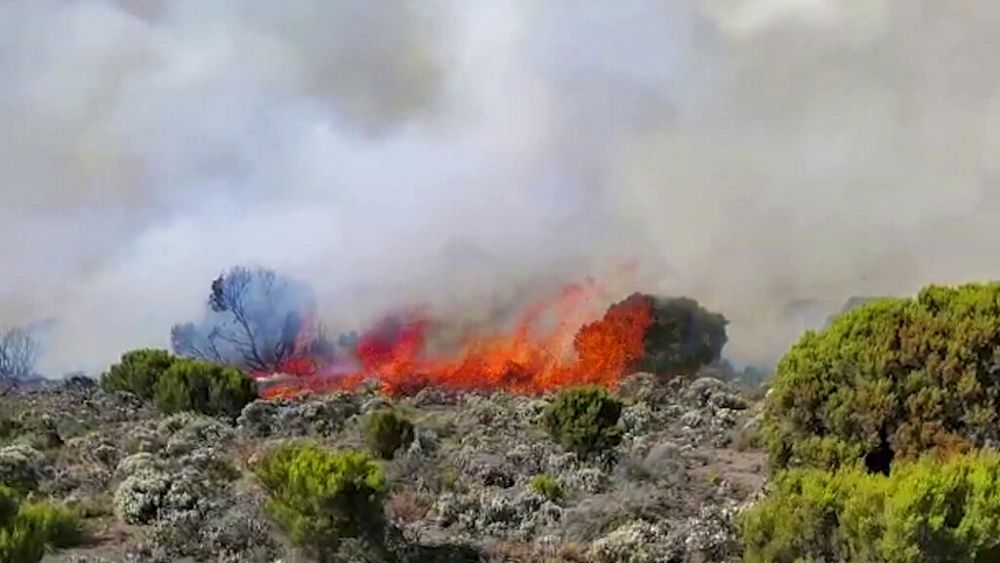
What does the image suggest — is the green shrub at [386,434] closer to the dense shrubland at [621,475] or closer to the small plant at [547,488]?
the dense shrubland at [621,475]

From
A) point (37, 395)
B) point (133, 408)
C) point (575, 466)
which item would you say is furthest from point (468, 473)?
point (37, 395)

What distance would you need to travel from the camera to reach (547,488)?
46.6 feet

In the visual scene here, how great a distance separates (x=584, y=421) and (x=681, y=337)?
30.1 meters

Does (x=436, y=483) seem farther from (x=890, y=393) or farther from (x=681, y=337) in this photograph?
(x=681, y=337)

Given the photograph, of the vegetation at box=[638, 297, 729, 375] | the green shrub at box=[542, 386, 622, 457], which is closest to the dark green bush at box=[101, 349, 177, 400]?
the green shrub at box=[542, 386, 622, 457]

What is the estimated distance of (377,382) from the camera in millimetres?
40125

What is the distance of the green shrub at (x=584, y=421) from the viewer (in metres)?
18.2

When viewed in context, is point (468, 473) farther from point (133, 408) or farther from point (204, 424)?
point (133, 408)

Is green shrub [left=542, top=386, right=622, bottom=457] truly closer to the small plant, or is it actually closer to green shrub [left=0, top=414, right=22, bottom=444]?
the small plant

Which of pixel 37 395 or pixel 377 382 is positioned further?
pixel 377 382

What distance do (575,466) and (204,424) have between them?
7640mm

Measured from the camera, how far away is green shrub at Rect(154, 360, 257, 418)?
79.4 ft

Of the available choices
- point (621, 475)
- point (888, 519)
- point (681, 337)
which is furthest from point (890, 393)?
point (681, 337)

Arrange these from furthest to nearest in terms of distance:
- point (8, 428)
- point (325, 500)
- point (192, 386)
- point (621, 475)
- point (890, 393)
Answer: point (192, 386) < point (8, 428) < point (621, 475) < point (890, 393) < point (325, 500)
